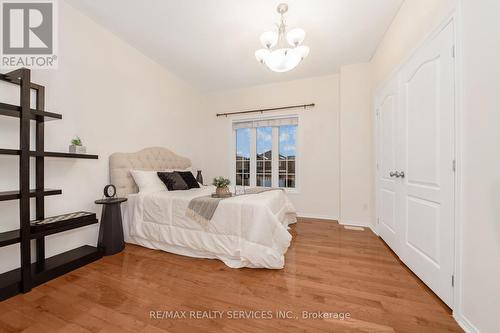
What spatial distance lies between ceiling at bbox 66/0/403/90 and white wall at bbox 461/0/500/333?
1.40 m

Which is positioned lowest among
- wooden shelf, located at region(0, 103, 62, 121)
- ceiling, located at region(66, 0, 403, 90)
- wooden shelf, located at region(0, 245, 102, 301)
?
wooden shelf, located at region(0, 245, 102, 301)

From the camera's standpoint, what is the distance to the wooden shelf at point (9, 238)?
1.54 metres

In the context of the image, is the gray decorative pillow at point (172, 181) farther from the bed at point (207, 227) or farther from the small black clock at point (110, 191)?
the small black clock at point (110, 191)

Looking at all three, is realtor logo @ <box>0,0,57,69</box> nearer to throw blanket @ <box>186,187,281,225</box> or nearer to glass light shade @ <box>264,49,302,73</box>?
throw blanket @ <box>186,187,281,225</box>

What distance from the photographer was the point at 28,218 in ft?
5.48

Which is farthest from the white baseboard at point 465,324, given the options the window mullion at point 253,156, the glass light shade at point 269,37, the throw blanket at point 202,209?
the window mullion at point 253,156

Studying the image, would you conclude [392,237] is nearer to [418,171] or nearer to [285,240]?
[418,171]

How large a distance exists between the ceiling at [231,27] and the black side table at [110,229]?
7.41 ft

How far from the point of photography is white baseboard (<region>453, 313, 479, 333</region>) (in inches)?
47.1

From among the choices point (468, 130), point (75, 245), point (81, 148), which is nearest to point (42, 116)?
point (81, 148)

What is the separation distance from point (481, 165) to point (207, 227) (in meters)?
2.22

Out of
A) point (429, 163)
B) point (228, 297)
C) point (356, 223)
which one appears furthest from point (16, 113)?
point (356, 223)

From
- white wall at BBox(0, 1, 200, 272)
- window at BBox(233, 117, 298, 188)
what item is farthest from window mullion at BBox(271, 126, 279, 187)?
white wall at BBox(0, 1, 200, 272)

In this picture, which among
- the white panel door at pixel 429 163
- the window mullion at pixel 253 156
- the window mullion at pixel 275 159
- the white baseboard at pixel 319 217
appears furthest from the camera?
the window mullion at pixel 253 156
